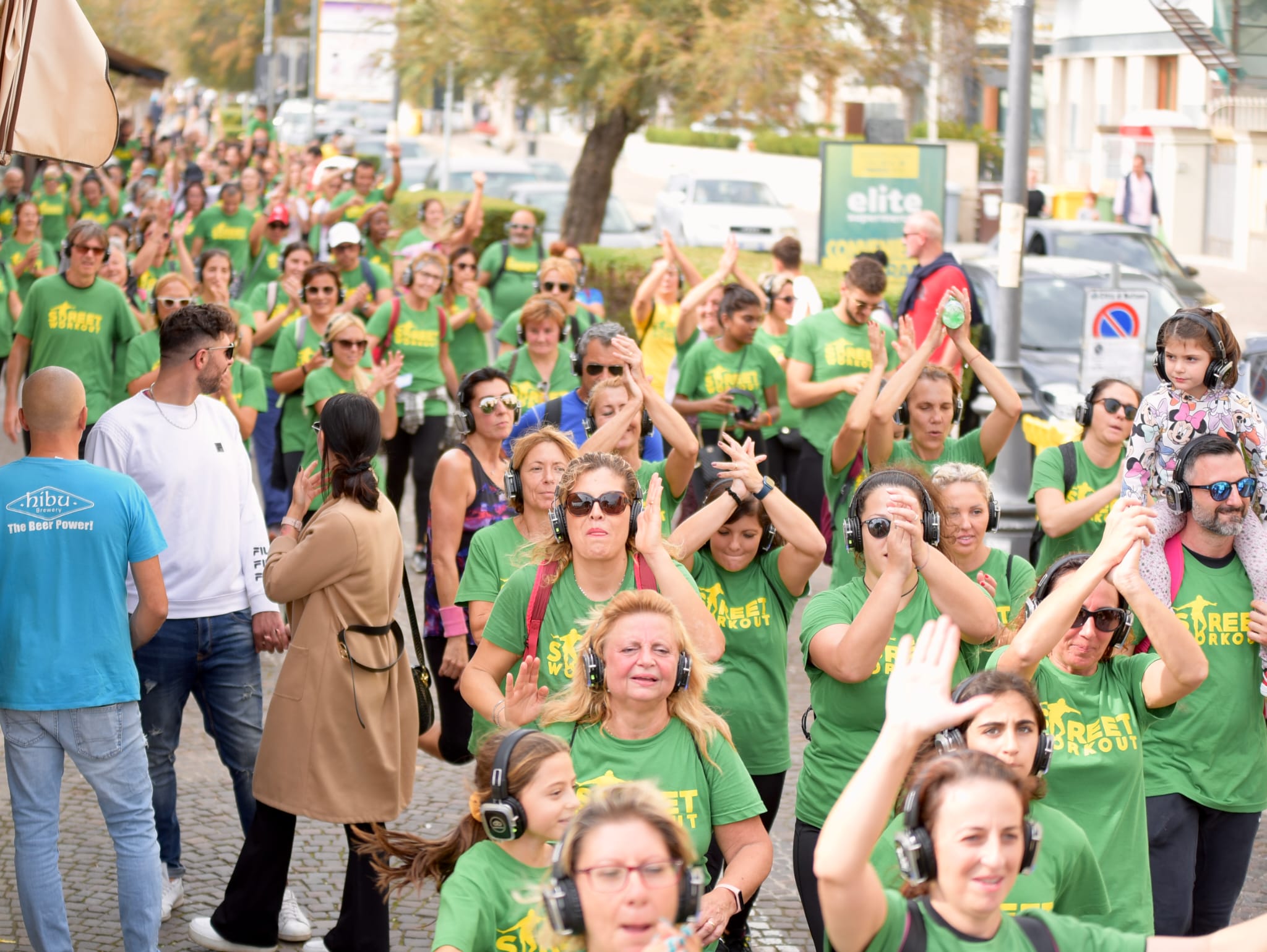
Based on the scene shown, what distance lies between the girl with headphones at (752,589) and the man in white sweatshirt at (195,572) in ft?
5.30

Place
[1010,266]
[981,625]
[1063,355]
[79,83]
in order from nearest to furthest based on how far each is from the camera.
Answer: [981,625] → [79,83] → [1010,266] → [1063,355]

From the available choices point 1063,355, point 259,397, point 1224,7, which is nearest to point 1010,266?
point 1063,355

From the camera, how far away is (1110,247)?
18938mm

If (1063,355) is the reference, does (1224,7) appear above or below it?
above

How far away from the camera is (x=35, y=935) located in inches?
206

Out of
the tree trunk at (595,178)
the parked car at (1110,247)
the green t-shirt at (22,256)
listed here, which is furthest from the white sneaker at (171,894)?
the tree trunk at (595,178)

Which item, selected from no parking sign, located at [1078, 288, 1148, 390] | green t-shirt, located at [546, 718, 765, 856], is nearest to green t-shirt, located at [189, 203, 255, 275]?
no parking sign, located at [1078, 288, 1148, 390]

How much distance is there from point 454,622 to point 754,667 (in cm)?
147

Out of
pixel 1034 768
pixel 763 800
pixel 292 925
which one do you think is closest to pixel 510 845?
pixel 1034 768

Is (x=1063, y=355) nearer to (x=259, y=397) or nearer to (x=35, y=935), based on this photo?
(x=259, y=397)

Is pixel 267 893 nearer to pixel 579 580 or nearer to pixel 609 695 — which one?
pixel 579 580

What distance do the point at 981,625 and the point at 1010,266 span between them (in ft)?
22.0

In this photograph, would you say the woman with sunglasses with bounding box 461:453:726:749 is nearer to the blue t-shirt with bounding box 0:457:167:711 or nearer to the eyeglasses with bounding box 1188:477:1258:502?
the blue t-shirt with bounding box 0:457:167:711

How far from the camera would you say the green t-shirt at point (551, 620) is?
16.5 feet
